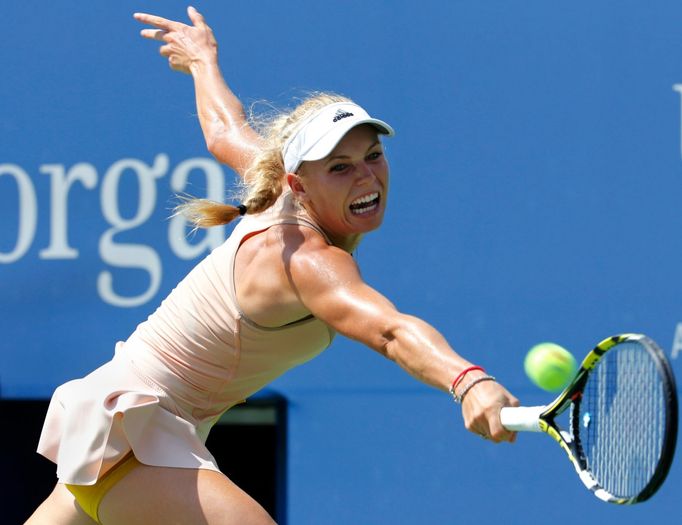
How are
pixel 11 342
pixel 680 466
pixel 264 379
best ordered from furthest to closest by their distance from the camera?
pixel 11 342 < pixel 680 466 < pixel 264 379

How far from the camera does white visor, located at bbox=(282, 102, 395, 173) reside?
3.01 m

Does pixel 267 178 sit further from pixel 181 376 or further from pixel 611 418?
pixel 611 418

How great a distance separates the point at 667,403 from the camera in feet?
7.80

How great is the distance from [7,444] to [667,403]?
9.37 feet

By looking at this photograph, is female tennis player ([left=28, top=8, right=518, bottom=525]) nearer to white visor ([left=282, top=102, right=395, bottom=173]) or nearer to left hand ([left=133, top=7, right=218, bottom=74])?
white visor ([left=282, top=102, right=395, bottom=173])

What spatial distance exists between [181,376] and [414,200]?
52.7 inches

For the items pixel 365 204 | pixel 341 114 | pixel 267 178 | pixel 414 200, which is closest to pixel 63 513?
pixel 267 178

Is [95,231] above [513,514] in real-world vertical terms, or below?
above

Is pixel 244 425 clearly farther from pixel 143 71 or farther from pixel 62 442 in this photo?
pixel 62 442

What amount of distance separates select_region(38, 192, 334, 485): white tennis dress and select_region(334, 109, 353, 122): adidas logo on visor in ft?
0.69

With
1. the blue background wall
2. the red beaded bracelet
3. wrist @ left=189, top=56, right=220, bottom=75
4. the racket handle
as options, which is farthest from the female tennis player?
the blue background wall

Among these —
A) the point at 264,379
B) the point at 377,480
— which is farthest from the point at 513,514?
the point at 264,379

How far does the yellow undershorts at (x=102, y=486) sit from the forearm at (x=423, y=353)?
2.22 ft

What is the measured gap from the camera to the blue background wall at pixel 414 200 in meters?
4.25
